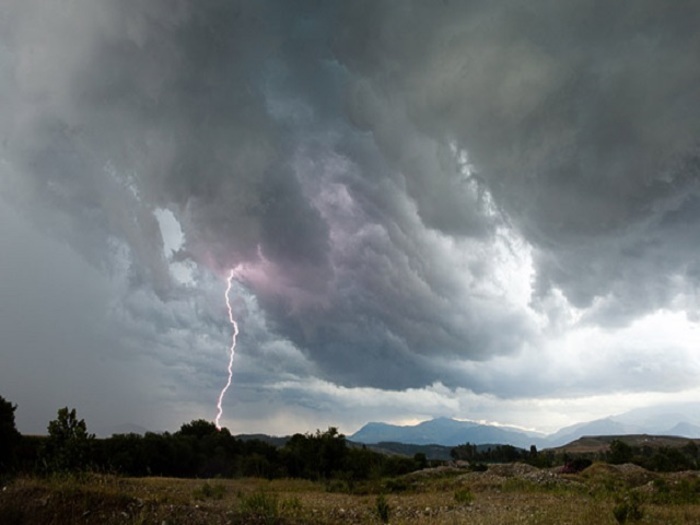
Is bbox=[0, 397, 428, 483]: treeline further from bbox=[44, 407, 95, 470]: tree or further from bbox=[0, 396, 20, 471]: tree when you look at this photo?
bbox=[44, 407, 95, 470]: tree

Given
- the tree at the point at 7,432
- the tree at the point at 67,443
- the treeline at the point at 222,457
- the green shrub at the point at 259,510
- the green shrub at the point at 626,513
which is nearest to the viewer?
the green shrub at the point at 259,510

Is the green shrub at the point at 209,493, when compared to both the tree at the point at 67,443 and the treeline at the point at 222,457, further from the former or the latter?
the treeline at the point at 222,457

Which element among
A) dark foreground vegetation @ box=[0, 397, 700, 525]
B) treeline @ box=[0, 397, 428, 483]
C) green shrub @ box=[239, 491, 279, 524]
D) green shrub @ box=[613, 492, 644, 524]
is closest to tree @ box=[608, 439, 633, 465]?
dark foreground vegetation @ box=[0, 397, 700, 525]

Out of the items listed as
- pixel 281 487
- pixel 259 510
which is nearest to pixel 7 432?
pixel 281 487

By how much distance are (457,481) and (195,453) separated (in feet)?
133

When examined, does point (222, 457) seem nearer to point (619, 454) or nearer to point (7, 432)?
point (7, 432)

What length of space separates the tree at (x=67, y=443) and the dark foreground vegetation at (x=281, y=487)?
0.06 metres

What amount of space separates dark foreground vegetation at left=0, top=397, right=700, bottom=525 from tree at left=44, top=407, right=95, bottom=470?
0.06 m

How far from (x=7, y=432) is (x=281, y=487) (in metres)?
36.2

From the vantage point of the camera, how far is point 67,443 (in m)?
25.3

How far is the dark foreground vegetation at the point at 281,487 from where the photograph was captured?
1431 cm

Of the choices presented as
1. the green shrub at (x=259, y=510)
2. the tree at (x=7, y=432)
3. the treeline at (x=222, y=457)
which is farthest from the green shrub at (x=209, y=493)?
the tree at (x=7, y=432)

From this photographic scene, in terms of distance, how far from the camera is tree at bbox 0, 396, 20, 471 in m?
51.0

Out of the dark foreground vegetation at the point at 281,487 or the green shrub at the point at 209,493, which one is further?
the green shrub at the point at 209,493
